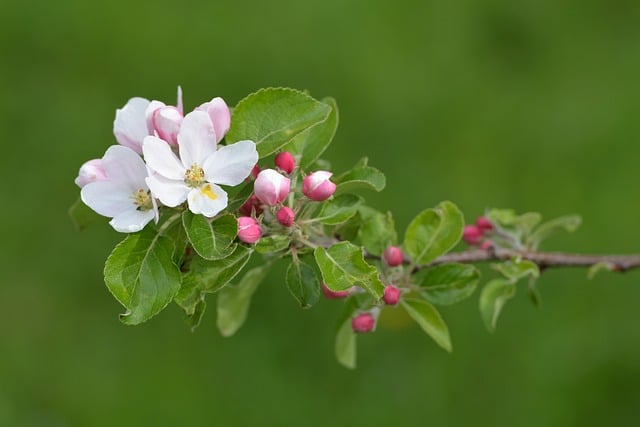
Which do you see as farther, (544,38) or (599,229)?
(544,38)

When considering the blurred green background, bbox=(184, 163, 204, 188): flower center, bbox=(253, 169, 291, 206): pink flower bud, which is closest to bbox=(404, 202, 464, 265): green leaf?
bbox=(253, 169, 291, 206): pink flower bud

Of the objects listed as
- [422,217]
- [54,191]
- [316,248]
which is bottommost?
[54,191]

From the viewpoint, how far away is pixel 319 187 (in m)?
1.49

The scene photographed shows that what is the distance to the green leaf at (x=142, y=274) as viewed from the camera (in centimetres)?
139

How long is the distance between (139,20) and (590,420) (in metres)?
2.76

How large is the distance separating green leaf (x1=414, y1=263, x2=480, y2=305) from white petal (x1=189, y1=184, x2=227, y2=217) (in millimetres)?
559

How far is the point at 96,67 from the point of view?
408cm

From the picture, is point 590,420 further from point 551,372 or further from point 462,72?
point 462,72

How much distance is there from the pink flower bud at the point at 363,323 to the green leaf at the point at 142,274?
0.43 meters

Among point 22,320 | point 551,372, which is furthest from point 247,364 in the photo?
point 551,372

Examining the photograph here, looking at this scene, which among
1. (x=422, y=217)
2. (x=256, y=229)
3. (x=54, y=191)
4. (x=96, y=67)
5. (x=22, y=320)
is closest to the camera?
(x=256, y=229)

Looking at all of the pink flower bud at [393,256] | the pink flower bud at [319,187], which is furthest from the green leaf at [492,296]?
the pink flower bud at [319,187]

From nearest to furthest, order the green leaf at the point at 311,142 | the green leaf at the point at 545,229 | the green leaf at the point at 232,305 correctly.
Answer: the green leaf at the point at 311,142, the green leaf at the point at 232,305, the green leaf at the point at 545,229

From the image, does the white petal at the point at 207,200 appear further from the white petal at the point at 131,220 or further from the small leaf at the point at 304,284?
the small leaf at the point at 304,284
